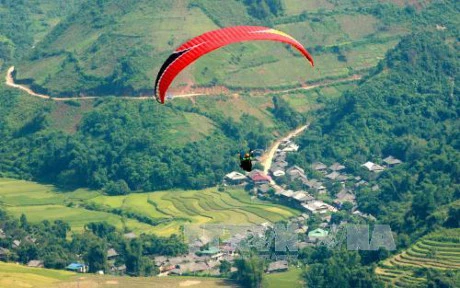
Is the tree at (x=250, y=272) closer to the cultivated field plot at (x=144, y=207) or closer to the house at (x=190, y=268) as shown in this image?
the house at (x=190, y=268)

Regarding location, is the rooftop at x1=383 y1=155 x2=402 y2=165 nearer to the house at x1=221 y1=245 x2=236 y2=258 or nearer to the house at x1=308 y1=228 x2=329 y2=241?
the house at x1=308 y1=228 x2=329 y2=241

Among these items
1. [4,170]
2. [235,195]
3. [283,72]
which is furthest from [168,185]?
[283,72]

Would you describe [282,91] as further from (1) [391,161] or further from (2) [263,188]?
(2) [263,188]

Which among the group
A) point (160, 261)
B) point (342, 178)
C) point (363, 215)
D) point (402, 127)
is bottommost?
point (160, 261)

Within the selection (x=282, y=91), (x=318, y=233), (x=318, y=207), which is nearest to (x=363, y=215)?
(x=318, y=207)

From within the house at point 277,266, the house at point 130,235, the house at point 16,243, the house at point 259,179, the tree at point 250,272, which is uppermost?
the house at point 259,179

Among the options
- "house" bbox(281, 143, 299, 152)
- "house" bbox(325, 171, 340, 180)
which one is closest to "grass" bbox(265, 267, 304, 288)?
"house" bbox(325, 171, 340, 180)

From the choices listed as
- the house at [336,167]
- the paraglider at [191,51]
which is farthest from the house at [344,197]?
the paraglider at [191,51]
